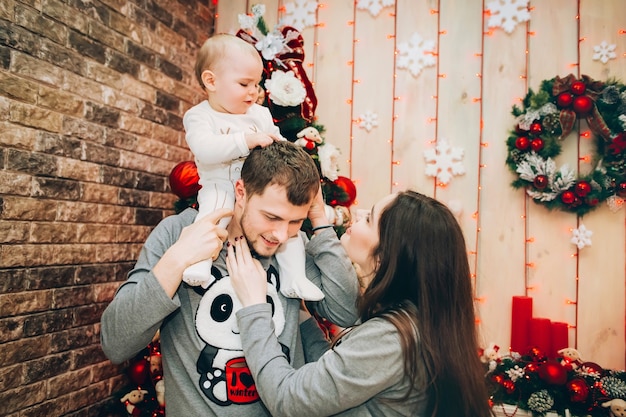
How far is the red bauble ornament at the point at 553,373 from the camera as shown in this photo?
2.34 m

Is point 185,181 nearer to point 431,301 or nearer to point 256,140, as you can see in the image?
point 256,140

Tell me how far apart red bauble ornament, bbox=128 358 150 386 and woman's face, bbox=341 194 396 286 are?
1579 mm

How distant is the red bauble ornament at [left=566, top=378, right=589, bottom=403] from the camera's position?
2.30m

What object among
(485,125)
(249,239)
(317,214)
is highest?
(485,125)

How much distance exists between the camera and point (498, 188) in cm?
297

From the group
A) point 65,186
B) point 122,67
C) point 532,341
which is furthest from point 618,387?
point 122,67

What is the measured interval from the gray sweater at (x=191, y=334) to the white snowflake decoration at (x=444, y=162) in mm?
1780

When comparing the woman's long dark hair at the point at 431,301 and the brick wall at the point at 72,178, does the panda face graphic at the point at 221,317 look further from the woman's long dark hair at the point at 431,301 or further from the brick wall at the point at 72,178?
the brick wall at the point at 72,178

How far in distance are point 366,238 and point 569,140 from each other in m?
2.01

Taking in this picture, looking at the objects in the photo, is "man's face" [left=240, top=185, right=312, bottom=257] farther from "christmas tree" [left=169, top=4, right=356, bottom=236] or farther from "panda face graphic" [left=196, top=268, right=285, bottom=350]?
"christmas tree" [left=169, top=4, right=356, bottom=236]

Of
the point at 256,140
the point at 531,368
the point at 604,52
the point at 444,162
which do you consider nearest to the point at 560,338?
the point at 531,368

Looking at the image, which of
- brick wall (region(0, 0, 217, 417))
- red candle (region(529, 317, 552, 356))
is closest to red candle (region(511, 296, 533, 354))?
red candle (region(529, 317, 552, 356))

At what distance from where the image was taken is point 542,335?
2.65 meters

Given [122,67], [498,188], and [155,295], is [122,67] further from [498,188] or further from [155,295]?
[498,188]
